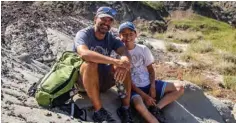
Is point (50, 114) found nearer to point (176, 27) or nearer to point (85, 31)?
point (85, 31)

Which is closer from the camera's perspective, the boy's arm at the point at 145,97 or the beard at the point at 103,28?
the beard at the point at 103,28

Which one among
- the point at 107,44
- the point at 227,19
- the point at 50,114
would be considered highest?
the point at 107,44

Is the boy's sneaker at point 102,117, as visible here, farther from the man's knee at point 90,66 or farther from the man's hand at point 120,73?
the man's knee at point 90,66

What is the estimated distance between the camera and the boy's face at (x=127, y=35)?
6574mm

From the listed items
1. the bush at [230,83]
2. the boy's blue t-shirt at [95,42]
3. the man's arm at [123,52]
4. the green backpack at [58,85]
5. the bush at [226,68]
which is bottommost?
the bush at [226,68]

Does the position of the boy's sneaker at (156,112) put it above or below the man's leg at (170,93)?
below

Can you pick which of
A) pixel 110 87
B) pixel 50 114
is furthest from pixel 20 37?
pixel 50 114

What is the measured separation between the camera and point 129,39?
6.62 m

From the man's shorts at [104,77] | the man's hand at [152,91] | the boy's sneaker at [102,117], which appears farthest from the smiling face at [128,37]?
the boy's sneaker at [102,117]

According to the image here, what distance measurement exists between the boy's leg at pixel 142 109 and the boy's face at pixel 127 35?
781 millimetres

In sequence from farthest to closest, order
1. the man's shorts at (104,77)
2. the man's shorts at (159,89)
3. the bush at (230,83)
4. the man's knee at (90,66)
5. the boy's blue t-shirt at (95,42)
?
the bush at (230,83) → the man's shorts at (159,89) → the man's shorts at (104,77) → the boy's blue t-shirt at (95,42) → the man's knee at (90,66)

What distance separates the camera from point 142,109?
637 centimetres

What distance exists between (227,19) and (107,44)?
30492mm

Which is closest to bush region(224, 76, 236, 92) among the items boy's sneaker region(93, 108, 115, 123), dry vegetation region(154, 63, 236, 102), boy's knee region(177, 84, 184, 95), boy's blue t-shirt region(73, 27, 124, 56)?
dry vegetation region(154, 63, 236, 102)
